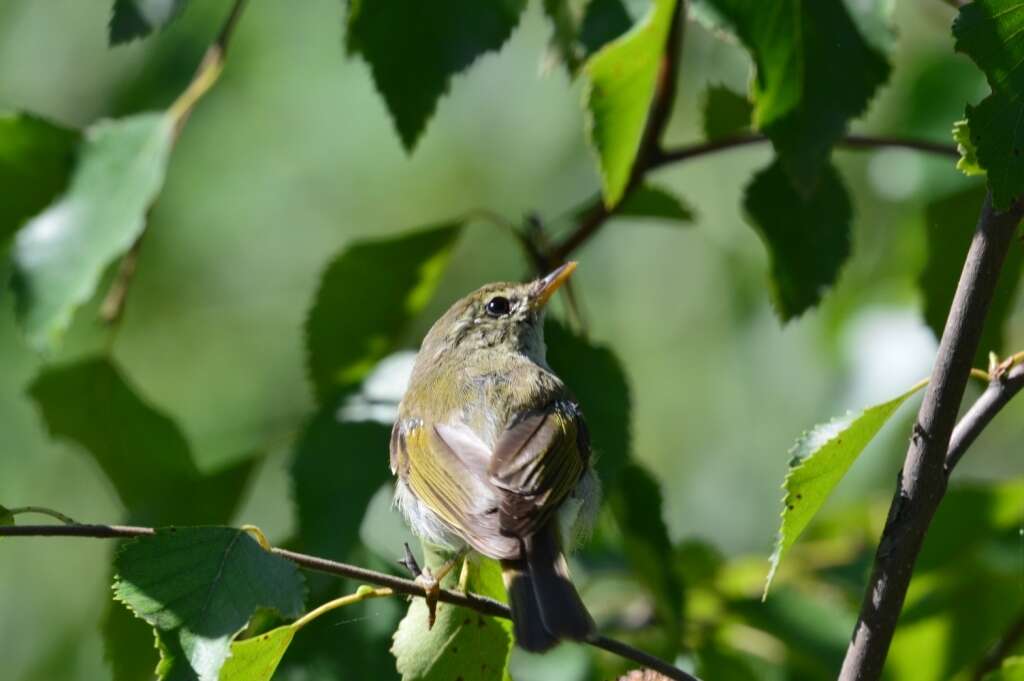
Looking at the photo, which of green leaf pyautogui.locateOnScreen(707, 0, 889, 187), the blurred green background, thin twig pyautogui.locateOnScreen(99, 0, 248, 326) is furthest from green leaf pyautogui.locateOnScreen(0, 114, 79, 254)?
the blurred green background

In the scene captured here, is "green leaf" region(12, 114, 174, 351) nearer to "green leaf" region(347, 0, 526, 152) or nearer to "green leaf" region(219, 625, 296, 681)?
"green leaf" region(347, 0, 526, 152)

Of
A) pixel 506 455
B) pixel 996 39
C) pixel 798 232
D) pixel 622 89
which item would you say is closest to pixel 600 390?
pixel 506 455

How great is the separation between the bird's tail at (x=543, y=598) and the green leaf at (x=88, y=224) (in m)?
0.89

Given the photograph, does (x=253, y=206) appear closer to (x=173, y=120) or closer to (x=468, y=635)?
(x=173, y=120)

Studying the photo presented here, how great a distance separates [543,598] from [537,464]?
0.45m

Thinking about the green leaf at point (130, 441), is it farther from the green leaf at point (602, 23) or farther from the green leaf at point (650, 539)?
the green leaf at point (602, 23)

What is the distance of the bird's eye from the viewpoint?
3008mm

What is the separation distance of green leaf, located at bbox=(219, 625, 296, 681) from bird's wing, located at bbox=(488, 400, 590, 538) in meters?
0.44

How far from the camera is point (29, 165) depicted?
2.47 metres

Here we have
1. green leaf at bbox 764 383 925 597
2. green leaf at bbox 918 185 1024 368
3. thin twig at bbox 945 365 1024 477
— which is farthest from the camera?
green leaf at bbox 918 185 1024 368

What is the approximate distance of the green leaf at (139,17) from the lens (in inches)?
80.2

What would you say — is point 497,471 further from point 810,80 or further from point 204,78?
point 204,78

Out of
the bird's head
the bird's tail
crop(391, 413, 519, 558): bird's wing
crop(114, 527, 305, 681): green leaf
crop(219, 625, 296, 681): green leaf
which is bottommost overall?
the bird's head

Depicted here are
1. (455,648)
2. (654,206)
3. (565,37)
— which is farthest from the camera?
(654,206)
